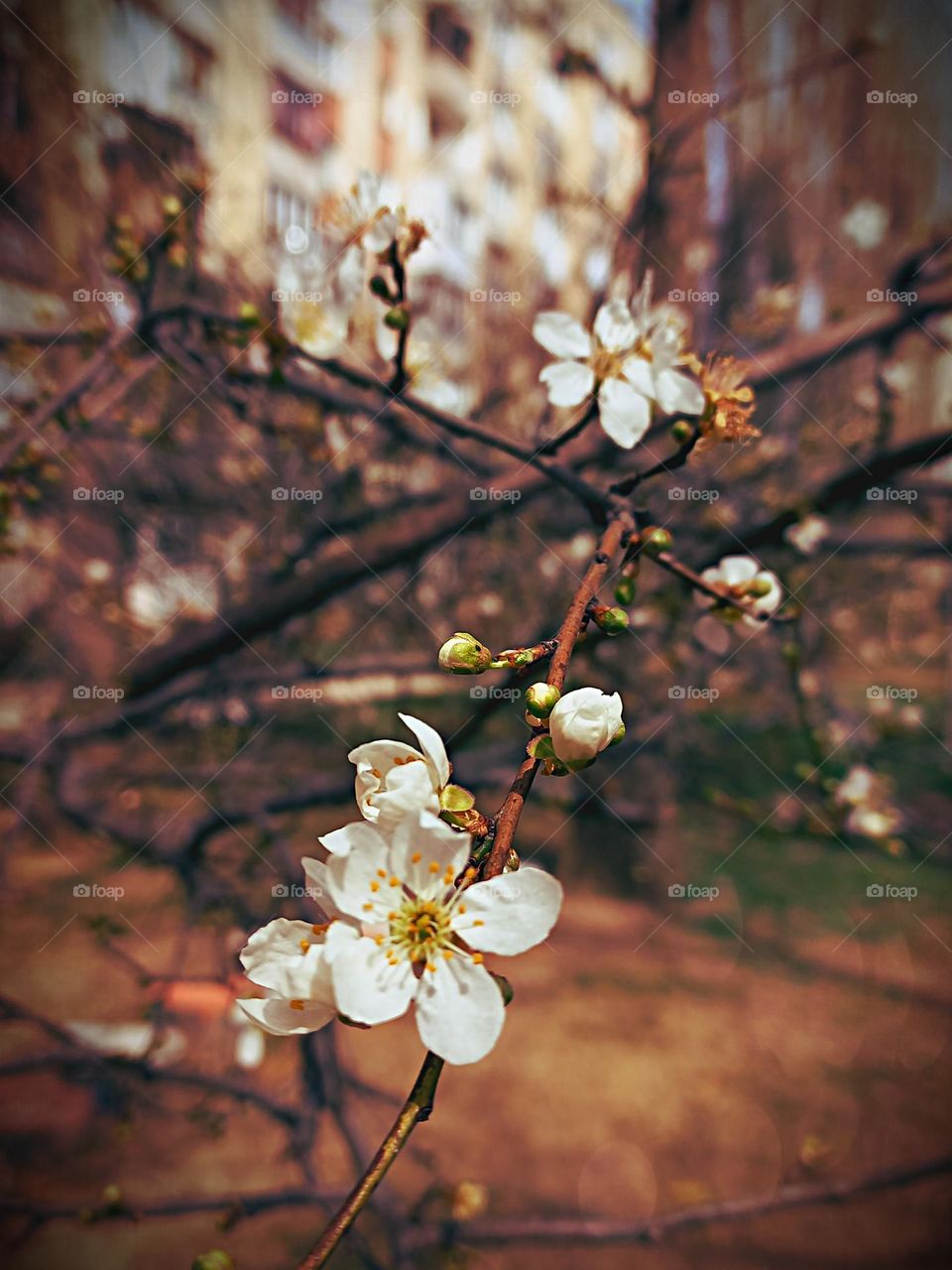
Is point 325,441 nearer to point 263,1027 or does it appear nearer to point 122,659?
point 263,1027

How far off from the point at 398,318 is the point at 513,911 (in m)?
0.83

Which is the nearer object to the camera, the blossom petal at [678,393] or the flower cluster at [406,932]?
the flower cluster at [406,932]

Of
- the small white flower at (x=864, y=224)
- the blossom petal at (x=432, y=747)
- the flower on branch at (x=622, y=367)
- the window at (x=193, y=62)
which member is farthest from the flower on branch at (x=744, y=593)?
the window at (x=193, y=62)

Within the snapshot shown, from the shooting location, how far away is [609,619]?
69 cm

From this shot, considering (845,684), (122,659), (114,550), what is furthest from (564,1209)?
(845,684)

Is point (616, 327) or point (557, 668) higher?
point (616, 327)

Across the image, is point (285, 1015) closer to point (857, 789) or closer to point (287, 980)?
point (287, 980)

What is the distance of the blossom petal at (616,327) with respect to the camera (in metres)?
0.94

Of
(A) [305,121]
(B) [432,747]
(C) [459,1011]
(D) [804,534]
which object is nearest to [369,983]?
(C) [459,1011]

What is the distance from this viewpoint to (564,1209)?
2580mm

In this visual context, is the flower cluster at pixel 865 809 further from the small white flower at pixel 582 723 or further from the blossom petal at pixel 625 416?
the small white flower at pixel 582 723

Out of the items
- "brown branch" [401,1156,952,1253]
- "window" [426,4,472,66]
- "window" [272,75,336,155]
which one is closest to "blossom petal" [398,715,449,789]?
"brown branch" [401,1156,952,1253]

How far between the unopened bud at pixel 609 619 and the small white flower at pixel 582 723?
0.08 meters

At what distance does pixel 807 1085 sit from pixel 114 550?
164 inches
